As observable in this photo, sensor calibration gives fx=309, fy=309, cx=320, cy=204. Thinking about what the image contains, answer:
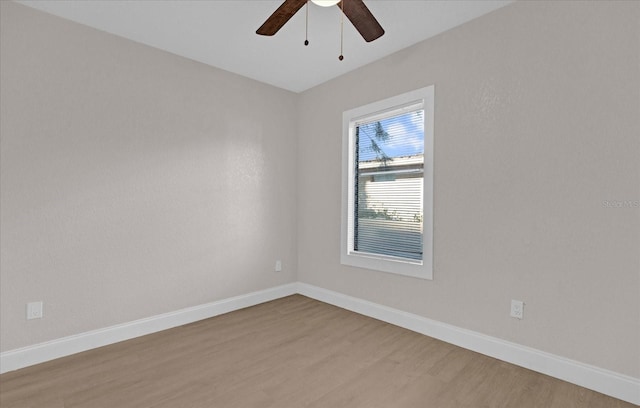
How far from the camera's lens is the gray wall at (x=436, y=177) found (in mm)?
1981

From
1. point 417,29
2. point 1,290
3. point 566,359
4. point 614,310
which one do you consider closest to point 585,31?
point 417,29

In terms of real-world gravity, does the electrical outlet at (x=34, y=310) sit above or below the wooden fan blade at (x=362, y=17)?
below

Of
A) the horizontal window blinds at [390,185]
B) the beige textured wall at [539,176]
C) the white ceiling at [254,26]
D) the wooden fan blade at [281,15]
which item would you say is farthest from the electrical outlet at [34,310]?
the beige textured wall at [539,176]

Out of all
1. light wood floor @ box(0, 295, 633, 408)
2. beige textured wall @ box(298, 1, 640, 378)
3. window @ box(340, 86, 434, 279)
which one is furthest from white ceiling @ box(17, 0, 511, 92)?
light wood floor @ box(0, 295, 633, 408)

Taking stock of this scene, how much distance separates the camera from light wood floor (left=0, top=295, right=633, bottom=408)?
1.87 meters

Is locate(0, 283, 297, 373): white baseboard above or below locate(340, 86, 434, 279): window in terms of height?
below

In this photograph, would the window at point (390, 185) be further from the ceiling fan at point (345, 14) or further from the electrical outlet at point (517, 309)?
the ceiling fan at point (345, 14)

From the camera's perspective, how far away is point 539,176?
2215mm

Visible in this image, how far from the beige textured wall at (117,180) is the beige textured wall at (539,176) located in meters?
1.86

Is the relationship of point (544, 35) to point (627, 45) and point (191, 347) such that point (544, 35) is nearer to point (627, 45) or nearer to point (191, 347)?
point (627, 45)

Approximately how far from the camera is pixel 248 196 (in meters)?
3.66

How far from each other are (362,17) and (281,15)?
0.50 metres

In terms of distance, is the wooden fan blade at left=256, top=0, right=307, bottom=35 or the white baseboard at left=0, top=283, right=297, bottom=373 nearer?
the wooden fan blade at left=256, top=0, right=307, bottom=35

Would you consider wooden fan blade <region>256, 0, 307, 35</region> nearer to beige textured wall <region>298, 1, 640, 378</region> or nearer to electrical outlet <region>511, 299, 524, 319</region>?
beige textured wall <region>298, 1, 640, 378</region>
